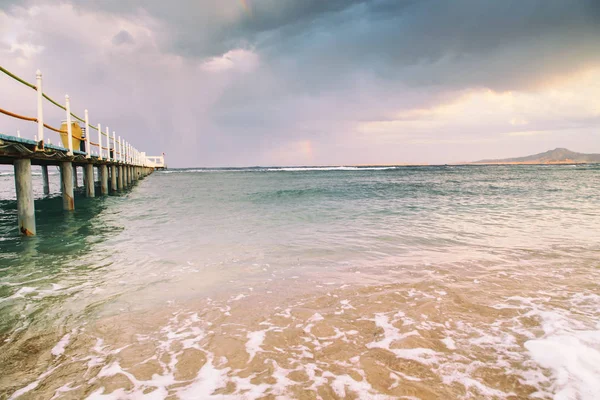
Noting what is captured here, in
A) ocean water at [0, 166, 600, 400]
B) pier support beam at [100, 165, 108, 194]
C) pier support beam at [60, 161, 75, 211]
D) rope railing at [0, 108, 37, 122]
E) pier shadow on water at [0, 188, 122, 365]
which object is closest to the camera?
ocean water at [0, 166, 600, 400]

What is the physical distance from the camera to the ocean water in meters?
Answer: 2.50

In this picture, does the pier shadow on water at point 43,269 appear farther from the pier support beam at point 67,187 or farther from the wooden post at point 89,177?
the wooden post at point 89,177

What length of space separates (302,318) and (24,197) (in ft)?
27.0

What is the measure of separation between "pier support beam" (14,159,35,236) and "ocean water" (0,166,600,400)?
45cm

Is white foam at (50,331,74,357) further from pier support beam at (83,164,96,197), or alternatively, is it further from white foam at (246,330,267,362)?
pier support beam at (83,164,96,197)

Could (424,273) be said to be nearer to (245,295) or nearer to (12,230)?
(245,295)

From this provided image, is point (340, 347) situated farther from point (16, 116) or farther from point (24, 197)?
point (24, 197)

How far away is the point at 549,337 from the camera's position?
3094 millimetres

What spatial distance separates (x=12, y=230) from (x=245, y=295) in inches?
349

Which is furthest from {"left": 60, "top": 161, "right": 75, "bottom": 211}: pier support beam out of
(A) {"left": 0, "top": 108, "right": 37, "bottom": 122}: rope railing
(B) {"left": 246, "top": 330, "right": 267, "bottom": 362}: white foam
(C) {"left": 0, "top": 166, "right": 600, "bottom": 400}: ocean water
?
(B) {"left": 246, "top": 330, "right": 267, "bottom": 362}: white foam

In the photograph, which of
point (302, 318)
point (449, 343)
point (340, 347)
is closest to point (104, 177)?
point (302, 318)

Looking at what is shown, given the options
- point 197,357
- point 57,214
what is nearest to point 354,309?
point 197,357

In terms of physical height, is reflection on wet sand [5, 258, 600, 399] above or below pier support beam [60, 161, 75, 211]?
below

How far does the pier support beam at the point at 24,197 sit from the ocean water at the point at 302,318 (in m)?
0.45
